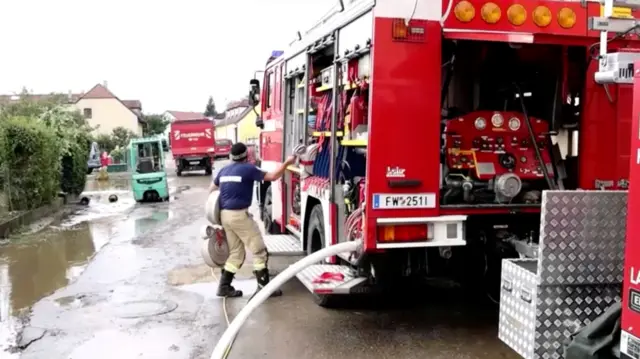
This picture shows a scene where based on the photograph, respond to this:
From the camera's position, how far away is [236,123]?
9212 cm

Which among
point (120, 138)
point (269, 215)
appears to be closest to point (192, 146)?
point (120, 138)

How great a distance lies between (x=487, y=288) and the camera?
6867 millimetres

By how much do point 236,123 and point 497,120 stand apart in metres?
87.4

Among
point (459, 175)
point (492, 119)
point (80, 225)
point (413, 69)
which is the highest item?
point (413, 69)

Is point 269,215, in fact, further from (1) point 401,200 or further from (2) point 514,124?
(1) point 401,200

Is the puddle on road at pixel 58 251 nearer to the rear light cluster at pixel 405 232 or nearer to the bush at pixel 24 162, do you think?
the bush at pixel 24 162

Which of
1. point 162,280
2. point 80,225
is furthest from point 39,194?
point 162,280

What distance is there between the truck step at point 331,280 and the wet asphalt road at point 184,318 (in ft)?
1.47

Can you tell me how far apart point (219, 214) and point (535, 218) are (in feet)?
11.2

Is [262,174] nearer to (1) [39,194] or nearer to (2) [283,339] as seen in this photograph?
(2) [283,339]

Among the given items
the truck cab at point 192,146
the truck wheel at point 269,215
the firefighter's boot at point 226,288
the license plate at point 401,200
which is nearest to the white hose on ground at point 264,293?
the license plate at point 401,200

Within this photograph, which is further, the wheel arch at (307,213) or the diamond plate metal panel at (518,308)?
the wheel arch at (307,213)

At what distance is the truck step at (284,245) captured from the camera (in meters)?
8.10

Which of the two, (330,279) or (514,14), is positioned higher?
(514,14)
